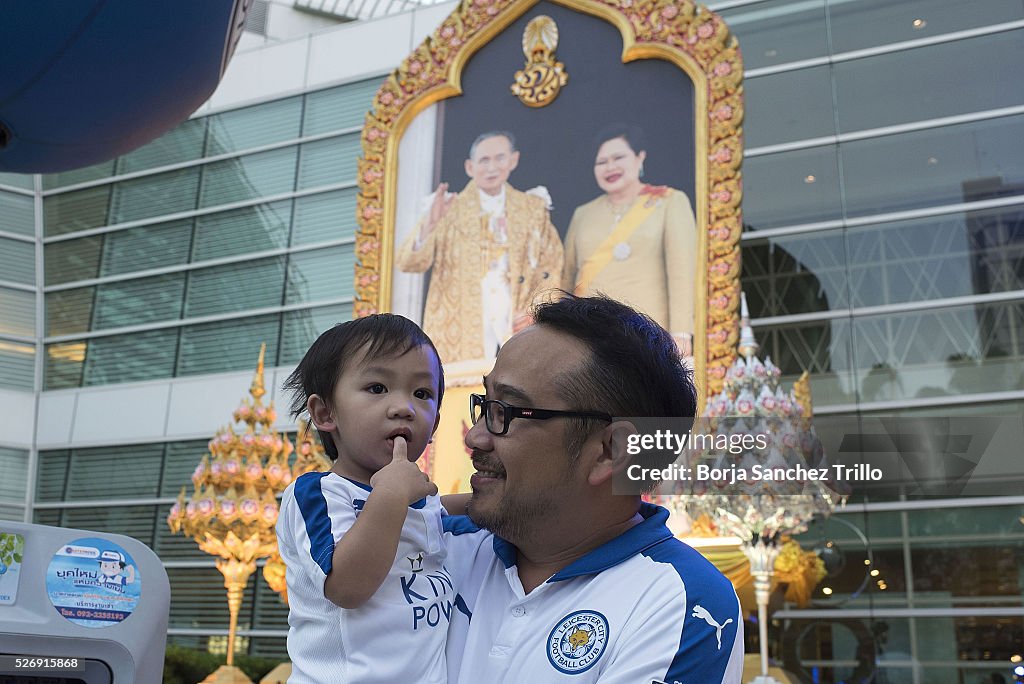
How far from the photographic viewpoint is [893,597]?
27.3 feet

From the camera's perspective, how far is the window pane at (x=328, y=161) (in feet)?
39.3

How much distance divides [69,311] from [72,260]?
71cm

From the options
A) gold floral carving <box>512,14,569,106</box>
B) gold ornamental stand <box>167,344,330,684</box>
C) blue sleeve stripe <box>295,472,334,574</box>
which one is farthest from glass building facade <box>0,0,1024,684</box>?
blue sleeve stripe <box>295,472,334,574</box>

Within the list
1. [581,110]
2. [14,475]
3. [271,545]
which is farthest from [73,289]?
[581,110]

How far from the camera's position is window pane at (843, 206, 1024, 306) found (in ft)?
28.0

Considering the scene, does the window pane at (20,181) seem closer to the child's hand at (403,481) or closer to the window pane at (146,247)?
the window pane at (146,247)

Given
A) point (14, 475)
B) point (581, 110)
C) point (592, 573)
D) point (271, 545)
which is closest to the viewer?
point (592, 573)

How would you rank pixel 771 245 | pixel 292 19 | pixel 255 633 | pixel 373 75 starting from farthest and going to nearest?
pixel 292 19 < pixel 373 75 < pixel 255 633 < pixel 771 245

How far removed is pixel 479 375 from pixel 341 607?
675 cm

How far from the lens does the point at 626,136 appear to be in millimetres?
8227

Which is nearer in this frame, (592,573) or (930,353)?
(592,573)

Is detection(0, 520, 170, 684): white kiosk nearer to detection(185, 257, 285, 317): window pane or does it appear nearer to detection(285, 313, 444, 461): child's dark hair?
detection(285, 313, 444, 461): child's dark hair

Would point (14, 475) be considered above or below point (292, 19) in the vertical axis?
below

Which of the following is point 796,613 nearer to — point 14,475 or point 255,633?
point 255,633
